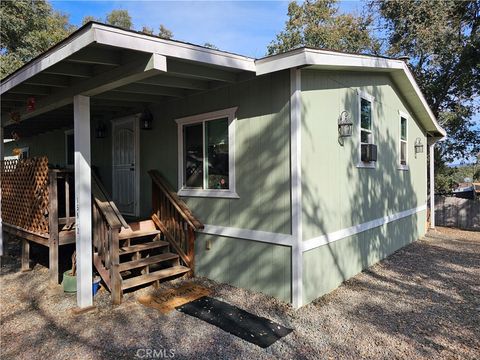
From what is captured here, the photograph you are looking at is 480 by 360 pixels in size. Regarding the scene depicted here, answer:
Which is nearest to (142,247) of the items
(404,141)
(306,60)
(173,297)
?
(173,297)

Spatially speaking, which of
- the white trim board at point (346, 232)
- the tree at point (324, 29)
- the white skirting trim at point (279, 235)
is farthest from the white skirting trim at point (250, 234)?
the tree at point (324, 29)

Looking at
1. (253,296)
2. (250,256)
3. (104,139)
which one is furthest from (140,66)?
(104,139)

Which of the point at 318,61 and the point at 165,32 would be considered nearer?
the point at 318,61

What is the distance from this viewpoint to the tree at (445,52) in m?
12.6

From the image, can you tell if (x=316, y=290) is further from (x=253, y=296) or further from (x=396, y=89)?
(x=396, y=89)

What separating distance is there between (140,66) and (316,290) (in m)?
3.38

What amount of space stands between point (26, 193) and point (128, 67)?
3420 millimetres

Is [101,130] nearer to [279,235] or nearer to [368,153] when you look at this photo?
[279,235]

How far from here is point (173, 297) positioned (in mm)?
4383

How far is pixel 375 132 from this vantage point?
20.2 ft

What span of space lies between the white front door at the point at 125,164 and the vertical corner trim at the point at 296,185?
11.1 feet

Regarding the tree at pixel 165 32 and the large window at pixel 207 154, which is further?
the tree at pixel 165 32

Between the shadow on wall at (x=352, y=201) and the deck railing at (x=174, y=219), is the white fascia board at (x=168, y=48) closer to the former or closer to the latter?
the shadow on wall at (x=352, y=201)

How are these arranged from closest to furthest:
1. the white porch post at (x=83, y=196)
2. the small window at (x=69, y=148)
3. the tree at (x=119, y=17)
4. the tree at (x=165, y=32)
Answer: the white porch post at (x=83, y=196) → the small window at (x=69, y=148) → the tree at (x=119, y=17) → the tree at (x=165, y=32)
